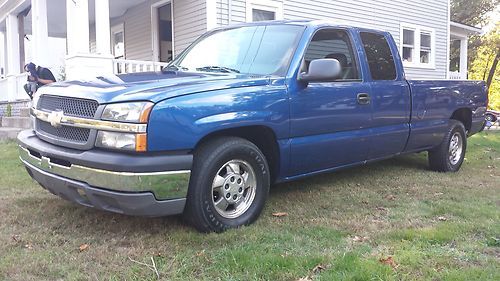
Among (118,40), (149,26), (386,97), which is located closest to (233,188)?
(386,97)

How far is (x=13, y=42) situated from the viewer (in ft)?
50.5

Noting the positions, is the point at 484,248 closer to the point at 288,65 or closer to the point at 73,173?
the point at 288,65

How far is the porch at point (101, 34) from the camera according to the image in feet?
31.8

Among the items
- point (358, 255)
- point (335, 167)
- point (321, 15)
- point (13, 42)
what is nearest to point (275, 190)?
point (335, 167)

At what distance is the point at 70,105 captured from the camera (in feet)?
11.9

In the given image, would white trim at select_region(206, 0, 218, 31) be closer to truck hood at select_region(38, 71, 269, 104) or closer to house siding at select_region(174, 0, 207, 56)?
house siding at select_region(174, 0, 207, 56)

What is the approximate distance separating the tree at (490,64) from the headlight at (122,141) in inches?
1265

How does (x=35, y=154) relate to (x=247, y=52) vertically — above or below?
below

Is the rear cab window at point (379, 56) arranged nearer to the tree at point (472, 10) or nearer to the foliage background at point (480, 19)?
the tree at point (472, 10)

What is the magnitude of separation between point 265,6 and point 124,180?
9.90 metres

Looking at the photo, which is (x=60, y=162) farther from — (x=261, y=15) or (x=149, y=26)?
(x=149, y=26)

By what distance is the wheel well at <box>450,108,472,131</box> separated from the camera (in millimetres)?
6746

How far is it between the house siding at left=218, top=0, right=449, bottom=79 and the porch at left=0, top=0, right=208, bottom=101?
1.73 meters

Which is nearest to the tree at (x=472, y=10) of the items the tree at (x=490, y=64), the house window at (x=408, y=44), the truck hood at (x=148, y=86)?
the tree at (x=490, y=64)
